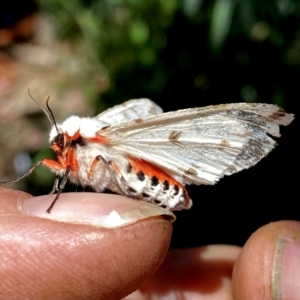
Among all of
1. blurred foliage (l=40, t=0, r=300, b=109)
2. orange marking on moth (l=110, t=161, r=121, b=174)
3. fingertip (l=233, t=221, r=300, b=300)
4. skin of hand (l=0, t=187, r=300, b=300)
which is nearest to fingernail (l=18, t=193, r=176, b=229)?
skin of hand (l=0, t=187, r=300, b=300)

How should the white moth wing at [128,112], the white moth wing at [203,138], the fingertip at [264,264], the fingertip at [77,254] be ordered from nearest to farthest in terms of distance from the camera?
the fingertip at [77,254] < the white moth wing at [203,138] < the fingertip at [264,264] < the white moth wing at [128,112]

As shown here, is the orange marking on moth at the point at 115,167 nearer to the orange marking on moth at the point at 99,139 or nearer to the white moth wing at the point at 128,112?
the orange marking on moth at the point at 99,139

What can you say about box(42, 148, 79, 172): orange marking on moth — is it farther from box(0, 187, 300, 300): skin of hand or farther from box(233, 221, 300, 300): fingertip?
box(233, 221, 300, 300): fingertip

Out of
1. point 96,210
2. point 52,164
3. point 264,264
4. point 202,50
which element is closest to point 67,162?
point 52,164

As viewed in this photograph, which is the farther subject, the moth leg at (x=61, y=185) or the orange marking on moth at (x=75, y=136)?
the orange marking on moth at (x=75, y=136)

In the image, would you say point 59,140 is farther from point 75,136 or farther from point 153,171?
point 153,171

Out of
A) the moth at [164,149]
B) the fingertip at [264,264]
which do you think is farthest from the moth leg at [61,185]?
the fingertip at [264,264]
